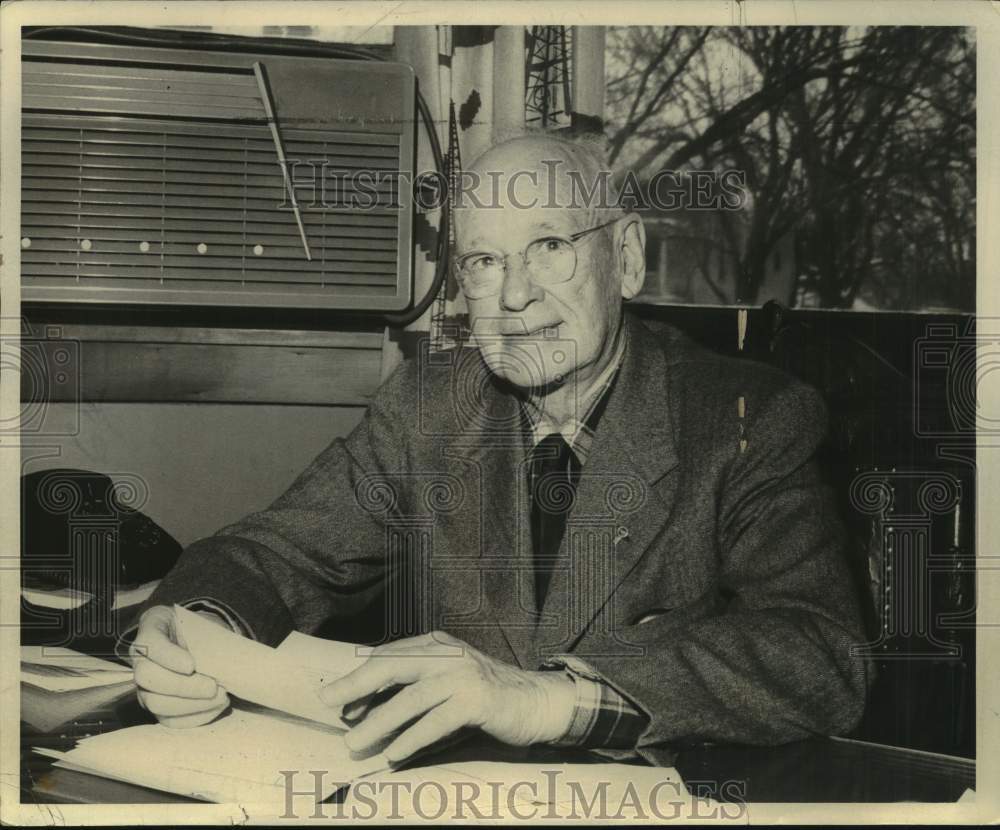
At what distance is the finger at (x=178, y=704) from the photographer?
1.81m

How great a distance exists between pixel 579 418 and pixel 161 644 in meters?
0.79

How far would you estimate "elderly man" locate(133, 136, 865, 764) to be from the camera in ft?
5.83

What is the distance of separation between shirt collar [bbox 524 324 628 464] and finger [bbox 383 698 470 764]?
0.45m

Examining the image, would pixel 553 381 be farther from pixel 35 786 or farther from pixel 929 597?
pixel 35 786

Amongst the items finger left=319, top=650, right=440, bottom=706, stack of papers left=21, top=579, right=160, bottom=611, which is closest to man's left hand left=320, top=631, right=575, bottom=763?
finger left=319, top=650, right=440, bottom=706

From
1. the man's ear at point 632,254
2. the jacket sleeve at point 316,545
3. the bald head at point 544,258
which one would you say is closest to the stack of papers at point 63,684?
the jacket sleeve at point 316,545

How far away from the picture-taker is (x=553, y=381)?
1.83m

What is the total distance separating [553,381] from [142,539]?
750 millimetres

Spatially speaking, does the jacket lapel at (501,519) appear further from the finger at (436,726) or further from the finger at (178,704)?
the finger at (178,704)

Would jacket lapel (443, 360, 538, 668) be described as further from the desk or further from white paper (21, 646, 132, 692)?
white paper (21, 646, 132, 692)

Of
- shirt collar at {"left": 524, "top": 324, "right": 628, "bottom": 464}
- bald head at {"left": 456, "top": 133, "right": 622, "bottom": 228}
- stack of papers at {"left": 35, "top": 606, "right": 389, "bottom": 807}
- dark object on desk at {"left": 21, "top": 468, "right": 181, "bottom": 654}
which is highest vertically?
bald head at {"left": 456, "top": 133, "right": 622, "bottom": 228}

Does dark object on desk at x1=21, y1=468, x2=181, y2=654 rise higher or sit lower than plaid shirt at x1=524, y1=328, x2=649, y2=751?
higher

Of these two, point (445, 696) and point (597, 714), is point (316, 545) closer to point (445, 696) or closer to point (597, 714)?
point (445, 696)

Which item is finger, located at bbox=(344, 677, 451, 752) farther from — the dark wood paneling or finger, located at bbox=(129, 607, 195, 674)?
the dark wood paneling
